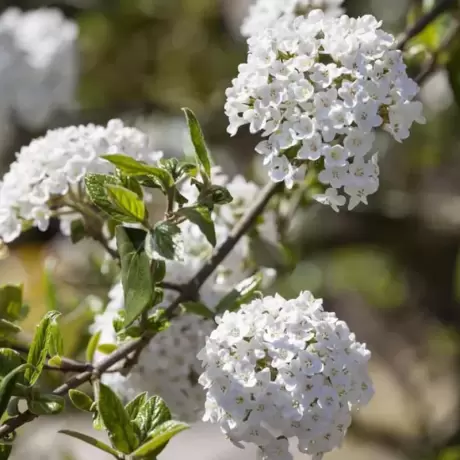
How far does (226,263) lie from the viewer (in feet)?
3.42

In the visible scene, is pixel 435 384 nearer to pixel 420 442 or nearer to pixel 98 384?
pixel 420 442

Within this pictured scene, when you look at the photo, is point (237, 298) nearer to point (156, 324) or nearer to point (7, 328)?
point (156, 324)

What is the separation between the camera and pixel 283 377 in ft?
2.28

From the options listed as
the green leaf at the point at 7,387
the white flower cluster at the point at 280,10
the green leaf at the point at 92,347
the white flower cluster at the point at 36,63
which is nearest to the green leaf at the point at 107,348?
the green leaf at the point at 92,347

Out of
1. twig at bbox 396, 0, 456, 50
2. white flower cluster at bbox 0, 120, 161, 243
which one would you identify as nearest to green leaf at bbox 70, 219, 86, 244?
white flower cluster at bbox 0, 120, 161, 243

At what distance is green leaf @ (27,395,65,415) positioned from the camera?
71 cm

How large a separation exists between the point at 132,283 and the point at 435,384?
6.17 ft

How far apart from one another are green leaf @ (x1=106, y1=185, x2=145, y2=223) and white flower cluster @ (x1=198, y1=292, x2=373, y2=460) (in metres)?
0.12

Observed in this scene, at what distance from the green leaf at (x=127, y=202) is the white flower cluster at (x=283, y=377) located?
0.12 m

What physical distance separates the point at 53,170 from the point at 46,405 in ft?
0.86

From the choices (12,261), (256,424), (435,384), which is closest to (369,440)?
(435,384)

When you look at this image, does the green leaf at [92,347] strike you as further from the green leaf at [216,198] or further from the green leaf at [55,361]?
the green leaf at [216,198]

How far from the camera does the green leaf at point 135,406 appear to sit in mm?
752

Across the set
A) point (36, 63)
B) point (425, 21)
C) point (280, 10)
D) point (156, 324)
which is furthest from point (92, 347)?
point (36, 63)
